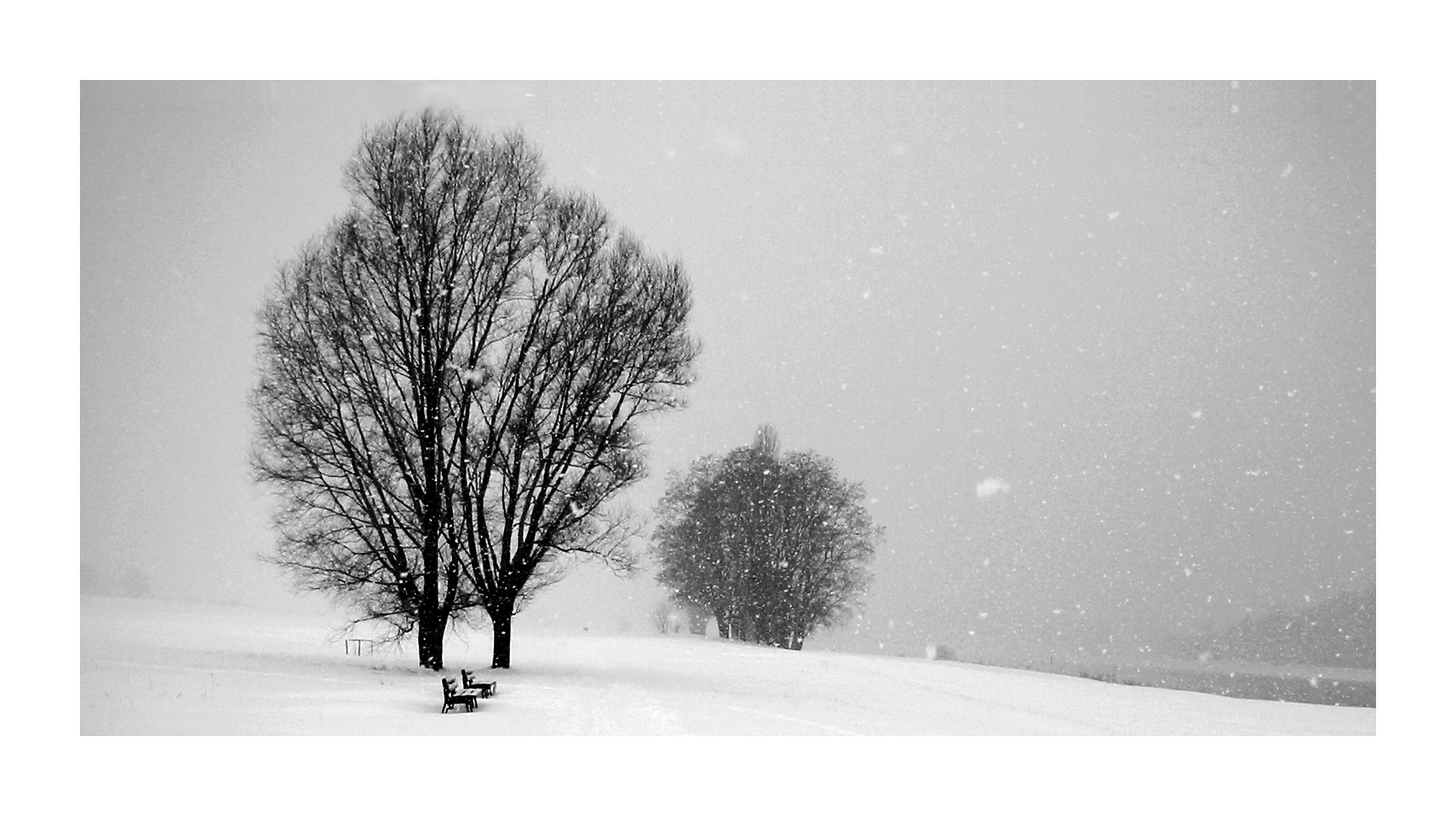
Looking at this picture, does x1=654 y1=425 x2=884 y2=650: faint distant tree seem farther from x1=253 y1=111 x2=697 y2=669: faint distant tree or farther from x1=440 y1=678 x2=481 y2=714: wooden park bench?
x1=440 y1=678 x2=481 y2=714: wooden park bench

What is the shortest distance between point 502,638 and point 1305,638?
1983 centimetres

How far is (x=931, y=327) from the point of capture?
7856cm

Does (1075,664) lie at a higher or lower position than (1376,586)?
lower

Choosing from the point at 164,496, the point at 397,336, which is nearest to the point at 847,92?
the point at 397,336

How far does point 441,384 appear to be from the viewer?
1565cm

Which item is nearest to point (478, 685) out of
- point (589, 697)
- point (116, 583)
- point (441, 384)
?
point (589, 697)

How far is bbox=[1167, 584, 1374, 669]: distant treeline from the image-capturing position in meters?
15.9

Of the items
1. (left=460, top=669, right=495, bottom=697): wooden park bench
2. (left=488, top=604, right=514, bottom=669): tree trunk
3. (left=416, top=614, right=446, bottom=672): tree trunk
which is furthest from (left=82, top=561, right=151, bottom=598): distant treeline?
(left=488, top=604, right=514, bottom=669): tree trunk

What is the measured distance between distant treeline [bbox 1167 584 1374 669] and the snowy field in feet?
5.89

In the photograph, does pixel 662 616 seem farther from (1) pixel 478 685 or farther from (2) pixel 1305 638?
A: (1) pixel 478 685

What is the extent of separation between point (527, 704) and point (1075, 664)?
63.2ft

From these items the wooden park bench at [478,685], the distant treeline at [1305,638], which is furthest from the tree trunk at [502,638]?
the distant treeline at [1305,638]

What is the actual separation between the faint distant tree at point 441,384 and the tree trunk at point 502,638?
0.08 m

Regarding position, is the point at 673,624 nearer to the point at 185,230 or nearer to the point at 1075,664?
the point at 1075,664
